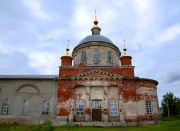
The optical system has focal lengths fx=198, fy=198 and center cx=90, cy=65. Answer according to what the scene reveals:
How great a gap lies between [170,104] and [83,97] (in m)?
31.9

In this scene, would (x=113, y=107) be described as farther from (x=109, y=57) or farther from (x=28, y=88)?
(x=28, y=88)

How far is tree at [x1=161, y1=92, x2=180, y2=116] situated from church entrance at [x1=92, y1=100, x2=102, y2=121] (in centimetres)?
2877

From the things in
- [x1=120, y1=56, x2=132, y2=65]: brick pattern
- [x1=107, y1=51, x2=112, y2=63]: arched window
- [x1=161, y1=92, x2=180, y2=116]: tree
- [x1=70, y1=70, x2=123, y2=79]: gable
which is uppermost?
[x1=107, y1=51, x2=112, y2=63]: arched window

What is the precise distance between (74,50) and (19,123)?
12949 millimetres

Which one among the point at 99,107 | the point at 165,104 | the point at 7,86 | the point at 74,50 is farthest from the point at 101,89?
the point at 165,104

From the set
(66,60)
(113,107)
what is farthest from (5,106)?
(113,107)

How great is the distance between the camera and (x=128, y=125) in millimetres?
21438

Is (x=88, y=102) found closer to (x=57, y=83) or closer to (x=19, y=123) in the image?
(x=57, y=83)

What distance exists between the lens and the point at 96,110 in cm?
2267

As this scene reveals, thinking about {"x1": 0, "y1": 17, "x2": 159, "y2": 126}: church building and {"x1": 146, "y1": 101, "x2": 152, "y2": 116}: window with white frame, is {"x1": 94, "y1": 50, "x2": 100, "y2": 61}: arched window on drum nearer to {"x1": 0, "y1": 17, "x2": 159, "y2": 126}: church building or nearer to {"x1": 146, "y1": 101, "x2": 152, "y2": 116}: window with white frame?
{"x1": 0, "y1": 17, "x2": 159, "y2": 126}: church building

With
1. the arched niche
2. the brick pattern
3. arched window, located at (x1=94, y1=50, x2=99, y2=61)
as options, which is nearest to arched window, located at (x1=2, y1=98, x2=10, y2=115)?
the arched niche

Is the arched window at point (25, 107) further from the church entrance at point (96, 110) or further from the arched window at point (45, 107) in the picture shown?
the church entrance at point (96, 110)

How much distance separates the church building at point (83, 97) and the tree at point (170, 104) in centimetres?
2475

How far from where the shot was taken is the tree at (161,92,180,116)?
46.1 meters
